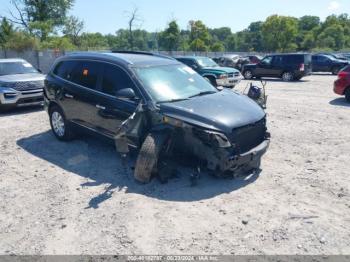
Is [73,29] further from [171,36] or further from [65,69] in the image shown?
[65,69]

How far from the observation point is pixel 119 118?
5512 mm

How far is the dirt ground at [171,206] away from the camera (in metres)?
3.52

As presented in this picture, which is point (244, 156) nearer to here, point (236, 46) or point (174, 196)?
point (174, 196)

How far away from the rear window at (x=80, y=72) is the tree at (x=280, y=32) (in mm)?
67847

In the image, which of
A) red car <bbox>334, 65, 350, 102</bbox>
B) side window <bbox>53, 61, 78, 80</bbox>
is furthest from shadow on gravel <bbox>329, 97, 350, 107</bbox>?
side window <bbox>53, 61, 78, 80</bbox>

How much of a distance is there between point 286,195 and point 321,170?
1252 mm

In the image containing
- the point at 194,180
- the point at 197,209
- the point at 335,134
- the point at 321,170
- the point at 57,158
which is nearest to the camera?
the point at 197,209

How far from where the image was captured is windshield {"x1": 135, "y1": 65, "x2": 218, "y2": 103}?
5.30 metres

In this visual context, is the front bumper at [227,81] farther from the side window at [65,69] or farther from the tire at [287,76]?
the side window at [65,69]

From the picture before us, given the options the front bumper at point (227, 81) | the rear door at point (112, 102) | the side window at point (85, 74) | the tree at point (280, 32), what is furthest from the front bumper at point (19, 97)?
the tree at point (280, 32)

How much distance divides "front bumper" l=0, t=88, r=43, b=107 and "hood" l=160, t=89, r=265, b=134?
7.06 metres

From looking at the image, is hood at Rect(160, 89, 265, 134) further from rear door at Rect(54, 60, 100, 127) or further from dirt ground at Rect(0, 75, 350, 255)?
rear door at Rect(54, 60, 100, 127)

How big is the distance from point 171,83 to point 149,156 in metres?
1.52

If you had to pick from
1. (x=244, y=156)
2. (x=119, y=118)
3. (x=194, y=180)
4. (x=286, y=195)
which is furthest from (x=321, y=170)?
(x=119, y=118)
